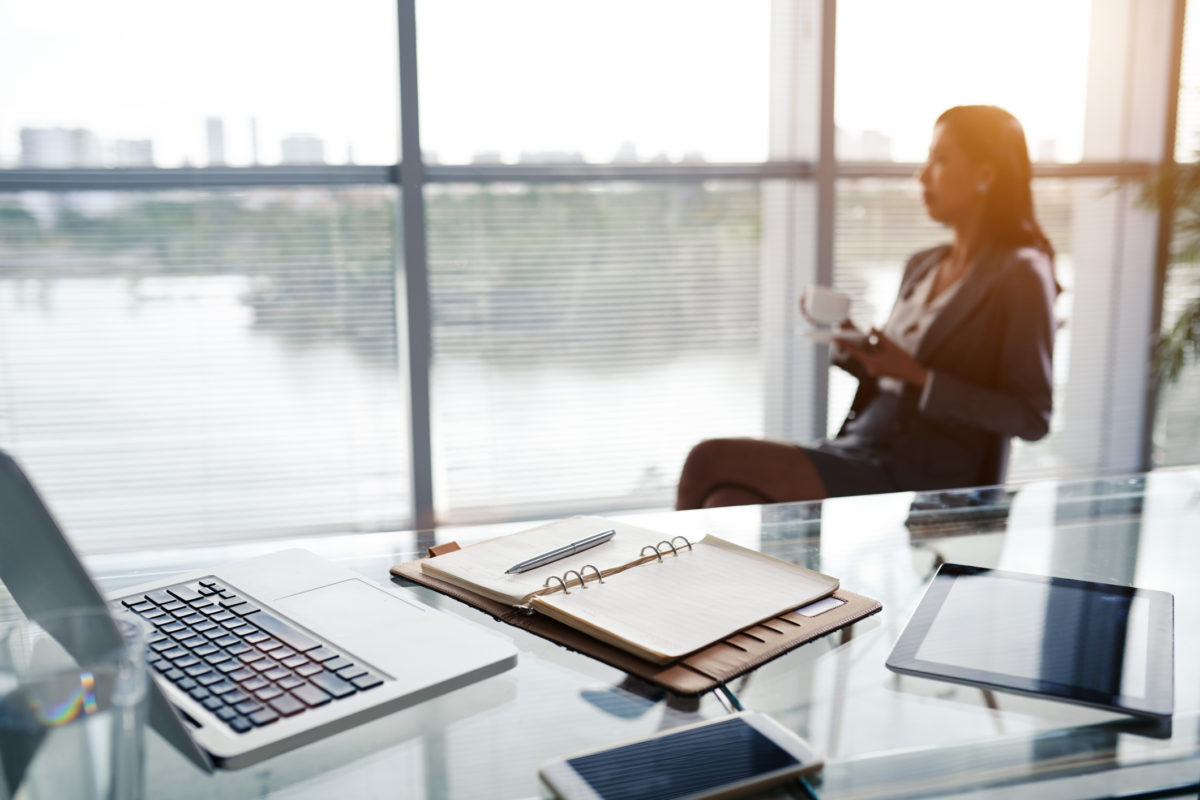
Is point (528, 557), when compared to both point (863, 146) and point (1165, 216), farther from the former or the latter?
point (1165, 216)

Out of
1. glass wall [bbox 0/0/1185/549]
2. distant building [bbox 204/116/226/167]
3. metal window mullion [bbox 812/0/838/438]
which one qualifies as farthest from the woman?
distant building [bbox 204/116/226/167]

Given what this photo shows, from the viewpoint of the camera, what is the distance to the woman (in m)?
2.12

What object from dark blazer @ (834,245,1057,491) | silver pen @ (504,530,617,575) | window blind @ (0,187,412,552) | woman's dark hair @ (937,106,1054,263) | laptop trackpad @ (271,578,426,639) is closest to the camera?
laptop trackpad @ (271,578,426,639)

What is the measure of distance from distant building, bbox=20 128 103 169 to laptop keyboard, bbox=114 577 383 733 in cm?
219

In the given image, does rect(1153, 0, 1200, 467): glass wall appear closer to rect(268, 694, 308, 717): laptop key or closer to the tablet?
the tablet

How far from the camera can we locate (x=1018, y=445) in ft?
12.0

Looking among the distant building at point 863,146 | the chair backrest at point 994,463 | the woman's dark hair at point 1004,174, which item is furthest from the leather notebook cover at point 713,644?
the distant building at point 863,146

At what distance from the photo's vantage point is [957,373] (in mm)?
2191

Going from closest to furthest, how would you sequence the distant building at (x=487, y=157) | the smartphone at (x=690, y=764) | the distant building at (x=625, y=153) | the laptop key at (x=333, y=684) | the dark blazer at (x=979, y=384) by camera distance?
the smartphone at (x=690, y=764) → the laptop key at (x=333, y=684) → the dark blazer at (x=979, y=384) → the distant building at (x=487, y=157) → the distant building at (x=625, y=153)

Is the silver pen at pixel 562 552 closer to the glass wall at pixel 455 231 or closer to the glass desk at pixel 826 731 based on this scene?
the glass desk at pixel 826 731

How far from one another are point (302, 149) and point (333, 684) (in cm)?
239

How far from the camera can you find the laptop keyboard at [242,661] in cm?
68

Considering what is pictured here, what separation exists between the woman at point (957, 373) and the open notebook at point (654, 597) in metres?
1.19

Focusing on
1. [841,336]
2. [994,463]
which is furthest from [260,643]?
[994,463]
